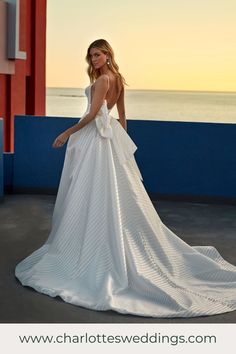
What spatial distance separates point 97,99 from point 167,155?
310cm

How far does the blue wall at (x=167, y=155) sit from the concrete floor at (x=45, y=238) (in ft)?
0.67

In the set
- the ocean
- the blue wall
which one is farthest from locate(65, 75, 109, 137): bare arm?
the ocean

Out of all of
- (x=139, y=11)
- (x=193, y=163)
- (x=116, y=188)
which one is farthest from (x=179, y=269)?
(x=139, y=11)

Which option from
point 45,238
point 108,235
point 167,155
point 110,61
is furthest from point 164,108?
point 108,235

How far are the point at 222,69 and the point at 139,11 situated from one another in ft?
20.2

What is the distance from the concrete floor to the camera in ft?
10.2

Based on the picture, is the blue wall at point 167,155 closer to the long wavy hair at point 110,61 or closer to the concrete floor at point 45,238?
the concrete floor at point 45,238

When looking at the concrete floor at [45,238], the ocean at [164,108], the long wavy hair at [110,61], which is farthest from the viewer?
the ocean at [164,108]

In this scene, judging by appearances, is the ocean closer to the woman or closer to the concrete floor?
the concrete floor

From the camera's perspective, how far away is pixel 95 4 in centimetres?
3347

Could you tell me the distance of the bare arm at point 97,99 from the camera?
360 centimetres

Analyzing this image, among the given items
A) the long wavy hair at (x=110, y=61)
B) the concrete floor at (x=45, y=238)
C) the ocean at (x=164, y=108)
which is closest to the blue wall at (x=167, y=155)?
the concrete floor at (x=45, y=238)

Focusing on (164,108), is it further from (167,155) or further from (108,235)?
(108,235)

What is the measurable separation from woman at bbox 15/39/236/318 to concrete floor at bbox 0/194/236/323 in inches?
5.4
